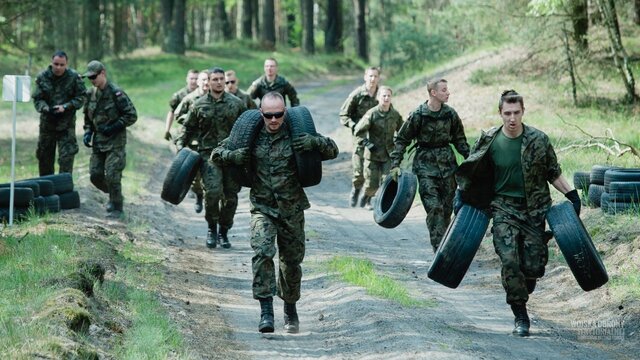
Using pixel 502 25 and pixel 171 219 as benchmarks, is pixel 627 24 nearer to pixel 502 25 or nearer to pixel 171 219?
pixel 502 25

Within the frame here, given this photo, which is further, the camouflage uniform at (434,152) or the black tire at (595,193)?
the black tire at (595,193)

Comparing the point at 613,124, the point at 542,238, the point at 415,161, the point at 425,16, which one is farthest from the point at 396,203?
the point at 425,16

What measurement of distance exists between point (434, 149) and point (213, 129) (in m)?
3.31

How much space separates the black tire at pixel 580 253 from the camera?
8.71m

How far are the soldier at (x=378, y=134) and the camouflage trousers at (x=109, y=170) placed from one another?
12.6ft

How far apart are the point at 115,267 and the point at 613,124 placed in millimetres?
13456

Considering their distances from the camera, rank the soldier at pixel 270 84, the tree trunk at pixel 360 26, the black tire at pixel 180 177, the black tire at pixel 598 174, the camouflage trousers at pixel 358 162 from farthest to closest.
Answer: the tree trunk at pixel 360 26
the soldier at pixel 270 84
the camouflage trousers at pixel 358 162
the black tire at pixel 598 174
the black tire at pixel 180 177

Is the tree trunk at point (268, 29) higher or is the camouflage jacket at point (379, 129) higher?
the tree trunk at point (268, 29)

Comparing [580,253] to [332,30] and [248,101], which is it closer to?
[248,101]

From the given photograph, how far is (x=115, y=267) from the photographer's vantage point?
11.2m

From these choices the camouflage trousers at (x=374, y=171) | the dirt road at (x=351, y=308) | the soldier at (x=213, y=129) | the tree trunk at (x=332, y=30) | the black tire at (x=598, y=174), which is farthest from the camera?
the tree trunk at (x=332, y=30)

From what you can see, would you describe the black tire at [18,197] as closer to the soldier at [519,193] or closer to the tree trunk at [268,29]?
the soldier at [519,193]

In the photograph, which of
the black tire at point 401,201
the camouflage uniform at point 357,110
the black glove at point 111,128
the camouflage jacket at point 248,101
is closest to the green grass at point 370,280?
the black tire at point 401,201

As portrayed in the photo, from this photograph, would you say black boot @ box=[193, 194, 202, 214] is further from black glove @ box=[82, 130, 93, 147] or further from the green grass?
the green grass
